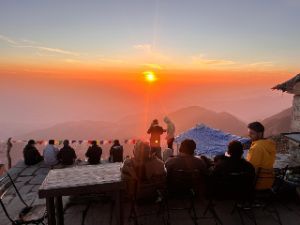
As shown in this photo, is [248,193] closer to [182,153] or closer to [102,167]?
[182,153]

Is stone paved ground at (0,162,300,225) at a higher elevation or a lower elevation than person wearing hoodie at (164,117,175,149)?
lower

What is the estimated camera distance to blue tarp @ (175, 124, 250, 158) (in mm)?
12070

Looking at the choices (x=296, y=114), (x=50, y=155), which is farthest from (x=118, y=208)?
(x=296, y=114)

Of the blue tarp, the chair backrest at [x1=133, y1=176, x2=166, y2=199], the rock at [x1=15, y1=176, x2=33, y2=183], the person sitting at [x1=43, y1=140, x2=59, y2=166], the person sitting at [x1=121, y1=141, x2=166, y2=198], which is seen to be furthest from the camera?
the person sitting at [x1=43, y1=140, x2=59, y2=166]

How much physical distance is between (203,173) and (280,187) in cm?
219

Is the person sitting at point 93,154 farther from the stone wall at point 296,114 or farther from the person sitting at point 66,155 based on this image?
the stone wall at point 296,114

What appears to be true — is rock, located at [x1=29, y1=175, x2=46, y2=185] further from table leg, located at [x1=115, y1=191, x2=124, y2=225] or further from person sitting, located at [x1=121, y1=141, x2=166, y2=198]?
table leg, located at [x1=115, y1=191, x2=124, y2=225]

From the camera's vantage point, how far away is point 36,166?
12.3m

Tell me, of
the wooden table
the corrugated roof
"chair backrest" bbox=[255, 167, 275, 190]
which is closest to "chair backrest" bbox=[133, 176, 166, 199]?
the wooden table

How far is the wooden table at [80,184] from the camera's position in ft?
14.3

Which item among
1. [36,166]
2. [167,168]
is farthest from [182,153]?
[36,166]

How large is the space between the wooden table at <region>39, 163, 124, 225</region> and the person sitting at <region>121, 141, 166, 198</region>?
285 mm

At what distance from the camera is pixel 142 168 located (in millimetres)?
5684

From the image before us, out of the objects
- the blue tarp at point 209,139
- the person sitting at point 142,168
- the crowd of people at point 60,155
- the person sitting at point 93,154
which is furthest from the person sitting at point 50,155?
the person sitting at point 142,168
